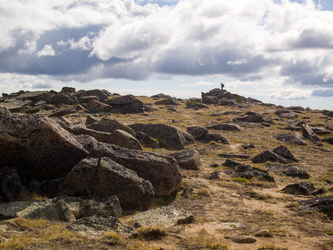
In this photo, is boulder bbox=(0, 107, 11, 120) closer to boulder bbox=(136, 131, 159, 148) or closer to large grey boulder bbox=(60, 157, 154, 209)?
large grey boulder bbox=(60, 157, 154, 209)

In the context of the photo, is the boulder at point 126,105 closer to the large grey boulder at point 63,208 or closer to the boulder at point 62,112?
the boulder at point 62,112

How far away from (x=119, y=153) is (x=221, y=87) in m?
120

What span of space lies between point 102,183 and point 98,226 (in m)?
4.16

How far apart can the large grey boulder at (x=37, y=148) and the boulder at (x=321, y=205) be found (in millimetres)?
14767

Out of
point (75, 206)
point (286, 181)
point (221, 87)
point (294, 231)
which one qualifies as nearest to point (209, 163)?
point (286, 181)

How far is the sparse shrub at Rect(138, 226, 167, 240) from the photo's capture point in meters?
12.5

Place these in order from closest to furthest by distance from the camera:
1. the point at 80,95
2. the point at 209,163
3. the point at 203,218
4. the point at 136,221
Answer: the point at 136,221 → the point at 203,218 → the point at 209,163 → the point at 80,95

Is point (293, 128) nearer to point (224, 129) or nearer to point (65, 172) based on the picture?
point (224, 129)

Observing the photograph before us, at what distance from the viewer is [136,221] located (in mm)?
14000

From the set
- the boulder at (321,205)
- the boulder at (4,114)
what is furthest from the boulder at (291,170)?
the boulder at (4,114)

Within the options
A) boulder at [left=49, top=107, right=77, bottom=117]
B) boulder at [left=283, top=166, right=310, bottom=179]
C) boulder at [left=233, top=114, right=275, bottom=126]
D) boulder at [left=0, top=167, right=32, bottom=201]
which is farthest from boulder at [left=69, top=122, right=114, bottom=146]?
boulder at [left=233, top=114, right=275, bottom=126]

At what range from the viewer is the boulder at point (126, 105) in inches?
2746

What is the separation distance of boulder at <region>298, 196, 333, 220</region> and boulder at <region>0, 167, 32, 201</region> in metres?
16.7

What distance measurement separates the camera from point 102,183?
16375mm
